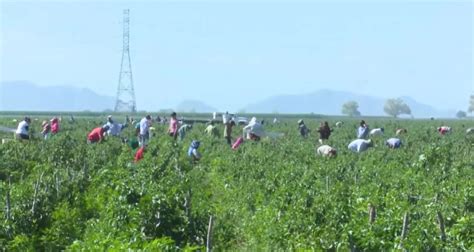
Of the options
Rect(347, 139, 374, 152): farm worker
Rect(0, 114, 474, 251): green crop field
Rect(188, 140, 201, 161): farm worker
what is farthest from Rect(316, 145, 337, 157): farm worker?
Rect(188, 140, 201, 161): farm worker

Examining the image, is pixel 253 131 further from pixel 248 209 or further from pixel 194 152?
pixel 248 209

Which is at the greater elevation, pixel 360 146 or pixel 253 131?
pixel 253 131

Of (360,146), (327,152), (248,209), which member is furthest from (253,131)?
(248,209)

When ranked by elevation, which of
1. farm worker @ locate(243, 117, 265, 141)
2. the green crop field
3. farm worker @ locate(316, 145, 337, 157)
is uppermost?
farm worker @ locate(243, 117, 265, 141)

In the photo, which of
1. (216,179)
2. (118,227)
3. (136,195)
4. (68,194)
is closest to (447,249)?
(118,227)

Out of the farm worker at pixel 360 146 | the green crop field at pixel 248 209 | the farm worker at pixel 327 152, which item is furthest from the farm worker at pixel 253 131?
the green crop field at pixel 248 209

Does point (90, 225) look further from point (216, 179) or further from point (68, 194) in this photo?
point (216, 179)

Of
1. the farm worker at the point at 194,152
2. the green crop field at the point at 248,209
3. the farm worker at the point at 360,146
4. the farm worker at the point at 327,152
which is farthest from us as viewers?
the farm worker at the point at 360,146

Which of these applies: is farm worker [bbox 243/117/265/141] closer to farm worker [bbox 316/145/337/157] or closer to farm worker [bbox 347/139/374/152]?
farm worker [bbox 347/139/374/152]

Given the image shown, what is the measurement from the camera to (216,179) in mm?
20031

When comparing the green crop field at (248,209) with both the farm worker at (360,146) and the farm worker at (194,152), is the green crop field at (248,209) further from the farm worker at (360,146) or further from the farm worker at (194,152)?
the farm worker at (360,146)

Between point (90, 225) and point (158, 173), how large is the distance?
591 cm

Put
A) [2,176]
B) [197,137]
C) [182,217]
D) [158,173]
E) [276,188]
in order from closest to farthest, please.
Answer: [182,217] → [276,188] → [158,173] → [2,176] → [197,137]

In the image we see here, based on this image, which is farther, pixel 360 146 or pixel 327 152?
pixel 360 146
